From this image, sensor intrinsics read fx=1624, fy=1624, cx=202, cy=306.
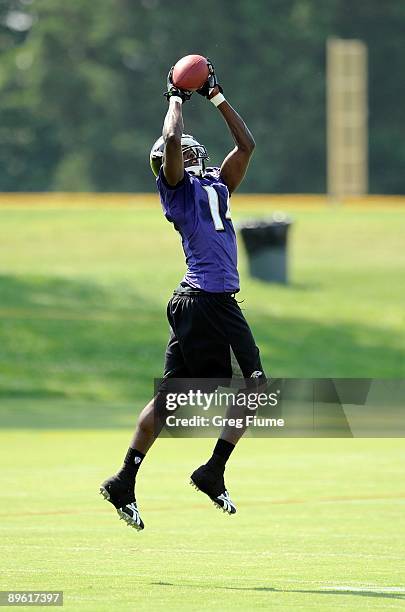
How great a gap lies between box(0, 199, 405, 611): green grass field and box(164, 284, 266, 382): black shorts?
1.18m

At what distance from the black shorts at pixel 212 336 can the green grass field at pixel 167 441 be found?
1.18 metres

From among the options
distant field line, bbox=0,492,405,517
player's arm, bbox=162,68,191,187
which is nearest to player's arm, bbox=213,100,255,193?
player's arm, bbox=162,68,191,187

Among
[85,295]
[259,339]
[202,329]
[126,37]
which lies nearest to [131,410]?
[259,339]

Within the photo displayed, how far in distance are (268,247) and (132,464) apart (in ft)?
75.1

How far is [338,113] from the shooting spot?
166 feet

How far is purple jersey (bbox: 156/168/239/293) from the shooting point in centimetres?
971

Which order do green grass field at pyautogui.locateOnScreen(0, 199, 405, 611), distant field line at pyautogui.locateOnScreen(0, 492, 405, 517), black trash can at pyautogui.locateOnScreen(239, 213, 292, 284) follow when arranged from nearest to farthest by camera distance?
green grass field at pyautogui.locateOnScreen(0, 199, 405, 611)
distant field line at pyautogui.locateOnScreen(0, 492, 405, 517)
black trash can at pyautogui.locateOnScreen(239, 213, 292, 284)

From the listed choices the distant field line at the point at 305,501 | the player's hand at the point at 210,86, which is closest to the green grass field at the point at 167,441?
the distant field line at the point at 305,501

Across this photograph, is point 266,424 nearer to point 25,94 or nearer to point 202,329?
point 202,329

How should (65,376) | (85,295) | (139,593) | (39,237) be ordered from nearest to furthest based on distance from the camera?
(139,593) < (65,376) < (85,295) < (39,237)

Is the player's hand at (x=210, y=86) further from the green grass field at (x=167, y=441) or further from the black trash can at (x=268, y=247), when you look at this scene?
the black trash can at (x=268, y=247)

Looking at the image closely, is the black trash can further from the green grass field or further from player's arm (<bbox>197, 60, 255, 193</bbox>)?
player's arm (<bbox>197, 60, 255, 193</bbox>)

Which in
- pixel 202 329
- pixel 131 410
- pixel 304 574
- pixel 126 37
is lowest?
pixel 131 410

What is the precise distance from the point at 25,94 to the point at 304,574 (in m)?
70.7
